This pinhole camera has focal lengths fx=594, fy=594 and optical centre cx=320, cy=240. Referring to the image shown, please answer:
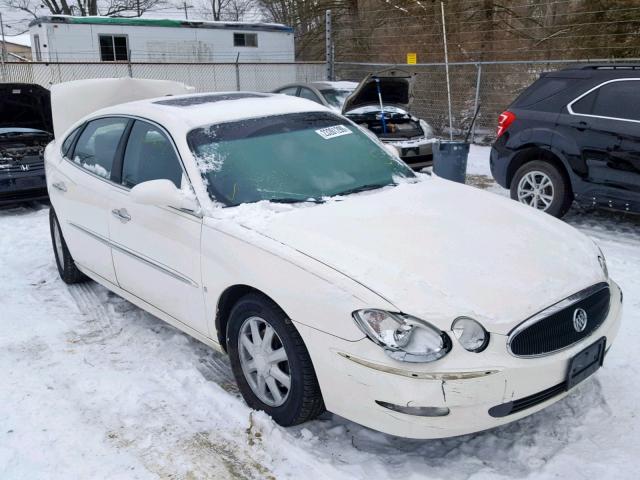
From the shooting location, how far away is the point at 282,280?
2.81m

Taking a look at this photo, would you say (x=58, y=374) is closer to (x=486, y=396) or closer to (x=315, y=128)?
(x=315, y=128)

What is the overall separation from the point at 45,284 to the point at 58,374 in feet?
5.82

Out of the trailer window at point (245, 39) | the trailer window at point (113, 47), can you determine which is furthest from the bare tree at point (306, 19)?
the trailer window at point (113, 47)

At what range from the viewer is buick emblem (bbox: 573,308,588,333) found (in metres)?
2.75

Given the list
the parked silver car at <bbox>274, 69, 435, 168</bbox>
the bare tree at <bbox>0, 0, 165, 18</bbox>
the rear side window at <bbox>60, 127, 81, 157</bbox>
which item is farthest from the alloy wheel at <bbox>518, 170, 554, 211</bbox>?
the bare tree at <bbox>0, 0, 165, 18</bbox>

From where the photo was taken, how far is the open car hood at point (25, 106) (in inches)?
320

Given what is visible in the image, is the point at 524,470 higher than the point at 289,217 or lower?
lower

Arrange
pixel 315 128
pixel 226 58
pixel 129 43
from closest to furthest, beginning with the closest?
pixel 315 128 → pixel 129 43 → pixel 226 58

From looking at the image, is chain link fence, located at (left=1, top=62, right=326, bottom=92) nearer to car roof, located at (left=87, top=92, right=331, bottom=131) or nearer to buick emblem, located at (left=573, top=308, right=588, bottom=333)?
car roof, located at (left=87, top=92, right=331, bottom=131)

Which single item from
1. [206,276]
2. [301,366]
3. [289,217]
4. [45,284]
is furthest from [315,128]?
[45,284]

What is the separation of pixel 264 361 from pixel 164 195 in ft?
3.59

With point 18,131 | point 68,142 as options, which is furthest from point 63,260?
point 18,131

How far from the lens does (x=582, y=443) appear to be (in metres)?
2.89

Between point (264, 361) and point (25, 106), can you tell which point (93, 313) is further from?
point (25, 106)
